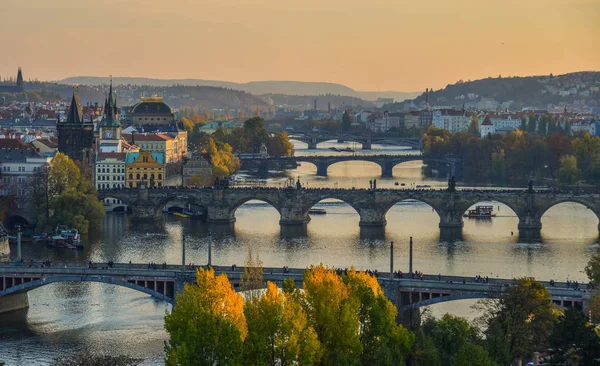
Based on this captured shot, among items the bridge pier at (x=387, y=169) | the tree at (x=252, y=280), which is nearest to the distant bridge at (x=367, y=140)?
the bridge pier at (x=387, y=169)

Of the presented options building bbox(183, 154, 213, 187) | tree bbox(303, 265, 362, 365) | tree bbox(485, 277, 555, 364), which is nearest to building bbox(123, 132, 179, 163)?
building bbox(183, 154, 213, 187)

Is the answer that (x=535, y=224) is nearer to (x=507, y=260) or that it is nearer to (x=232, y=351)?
(x=507, y=260)

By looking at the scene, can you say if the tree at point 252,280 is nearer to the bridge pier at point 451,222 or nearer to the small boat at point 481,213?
the bridge pier at point 451,222

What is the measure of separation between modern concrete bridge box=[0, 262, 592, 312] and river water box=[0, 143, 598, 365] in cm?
87

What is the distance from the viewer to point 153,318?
37.9m

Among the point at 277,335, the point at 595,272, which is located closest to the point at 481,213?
the point at 595,272

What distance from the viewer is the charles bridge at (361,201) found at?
193ft

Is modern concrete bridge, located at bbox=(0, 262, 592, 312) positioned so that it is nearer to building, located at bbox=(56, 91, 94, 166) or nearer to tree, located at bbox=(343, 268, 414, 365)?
tree, located at bbox=(343, 268, 414, 365)

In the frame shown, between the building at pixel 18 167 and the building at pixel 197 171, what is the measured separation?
1258 centimetres

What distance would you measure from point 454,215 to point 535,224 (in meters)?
3.47

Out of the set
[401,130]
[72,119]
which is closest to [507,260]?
[72,119]

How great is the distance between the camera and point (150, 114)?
98188mm

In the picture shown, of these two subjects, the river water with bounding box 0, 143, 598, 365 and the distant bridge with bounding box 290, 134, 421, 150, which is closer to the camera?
the river water with bounding box 0, 143, 598, 365

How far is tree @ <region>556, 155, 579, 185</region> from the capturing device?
254 ft
